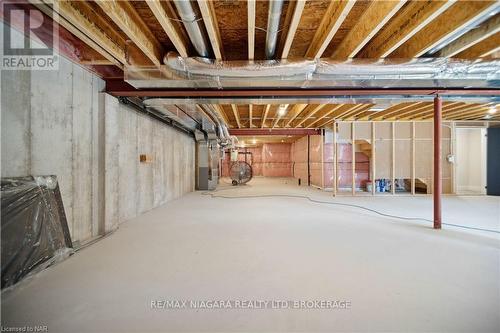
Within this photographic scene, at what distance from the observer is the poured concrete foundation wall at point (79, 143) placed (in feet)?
6.21

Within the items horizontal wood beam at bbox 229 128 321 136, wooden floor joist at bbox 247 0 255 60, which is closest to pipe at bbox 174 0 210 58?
wooden floor joist at bbox 247 0 255 60

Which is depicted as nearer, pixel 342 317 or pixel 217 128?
pixel 342 317

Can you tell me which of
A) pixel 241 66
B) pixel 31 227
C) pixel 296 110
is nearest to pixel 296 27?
pixel 241 66

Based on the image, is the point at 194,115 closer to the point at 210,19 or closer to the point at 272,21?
the point at 210,19

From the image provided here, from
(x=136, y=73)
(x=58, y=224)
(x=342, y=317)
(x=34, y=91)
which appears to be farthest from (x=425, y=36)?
(x=58, y=224)

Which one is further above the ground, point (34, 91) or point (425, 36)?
point (425, 36)

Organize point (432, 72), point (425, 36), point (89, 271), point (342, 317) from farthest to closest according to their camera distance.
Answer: point (432, 72), point (425, 36), point (89, 271), point (342, 317)

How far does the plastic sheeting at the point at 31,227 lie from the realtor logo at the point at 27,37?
97 cm

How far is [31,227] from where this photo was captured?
6.17 feet

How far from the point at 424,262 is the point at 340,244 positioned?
2.43 ft

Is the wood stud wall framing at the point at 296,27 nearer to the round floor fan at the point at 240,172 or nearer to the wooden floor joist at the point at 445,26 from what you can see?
the wooden floor joist at the point at 445,26

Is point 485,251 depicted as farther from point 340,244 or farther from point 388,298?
point 388,298

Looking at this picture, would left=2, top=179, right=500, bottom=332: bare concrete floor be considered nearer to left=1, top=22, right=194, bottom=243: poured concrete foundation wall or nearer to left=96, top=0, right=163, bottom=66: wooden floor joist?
left=1, top=22, right=194, bottom=243: poured concrete foundation wall

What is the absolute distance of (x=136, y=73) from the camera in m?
2.69
